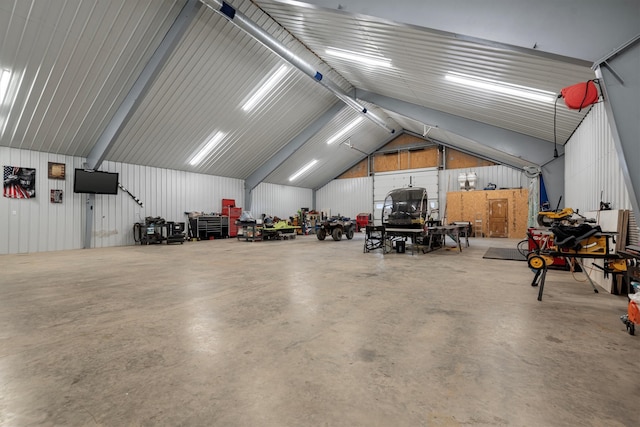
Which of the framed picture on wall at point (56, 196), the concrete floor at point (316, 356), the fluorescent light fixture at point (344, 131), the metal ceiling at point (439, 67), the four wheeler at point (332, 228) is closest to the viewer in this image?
the concrete floor at point (316, 356)

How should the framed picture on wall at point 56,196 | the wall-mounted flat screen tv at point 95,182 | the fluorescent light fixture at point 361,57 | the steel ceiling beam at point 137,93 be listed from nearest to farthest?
the steel ceiling beam at point 137,93
the fluorescent light fixture at point 361,57
the framed picture on wall at point 56,196
the wall-mounted flat screen tv at point 95,182

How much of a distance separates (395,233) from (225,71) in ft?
22.7

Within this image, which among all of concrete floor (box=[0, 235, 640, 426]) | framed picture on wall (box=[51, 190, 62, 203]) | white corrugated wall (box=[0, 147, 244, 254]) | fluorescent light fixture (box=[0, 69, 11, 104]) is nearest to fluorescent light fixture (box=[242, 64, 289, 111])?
white corrugated wall (box=[0, 147, 244, 254])

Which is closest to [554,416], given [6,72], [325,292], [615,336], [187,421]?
[615,336]

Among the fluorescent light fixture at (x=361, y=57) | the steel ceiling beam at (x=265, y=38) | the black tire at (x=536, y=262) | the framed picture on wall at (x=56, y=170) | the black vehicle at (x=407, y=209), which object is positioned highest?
the steel ceiling beam at (x=265, y=38)

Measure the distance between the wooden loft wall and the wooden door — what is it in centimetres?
249

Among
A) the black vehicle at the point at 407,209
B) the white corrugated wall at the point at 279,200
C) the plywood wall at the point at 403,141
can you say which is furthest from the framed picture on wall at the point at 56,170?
the plywood wall at the point at 403,141

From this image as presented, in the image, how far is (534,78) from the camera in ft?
16.6

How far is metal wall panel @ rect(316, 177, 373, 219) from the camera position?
18.2 m

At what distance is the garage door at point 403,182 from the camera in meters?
15.9

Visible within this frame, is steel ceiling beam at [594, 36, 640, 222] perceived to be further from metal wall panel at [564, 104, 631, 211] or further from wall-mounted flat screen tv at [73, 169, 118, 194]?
wall-mounted flat screen tv at [73, 169, 118, 194]

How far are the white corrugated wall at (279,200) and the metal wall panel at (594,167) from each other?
43.2 ft

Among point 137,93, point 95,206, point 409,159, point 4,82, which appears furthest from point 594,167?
point 95,206

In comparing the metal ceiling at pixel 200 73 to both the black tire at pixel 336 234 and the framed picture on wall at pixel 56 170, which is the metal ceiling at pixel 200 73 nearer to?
the framed picture on wall at pixel 56 170
